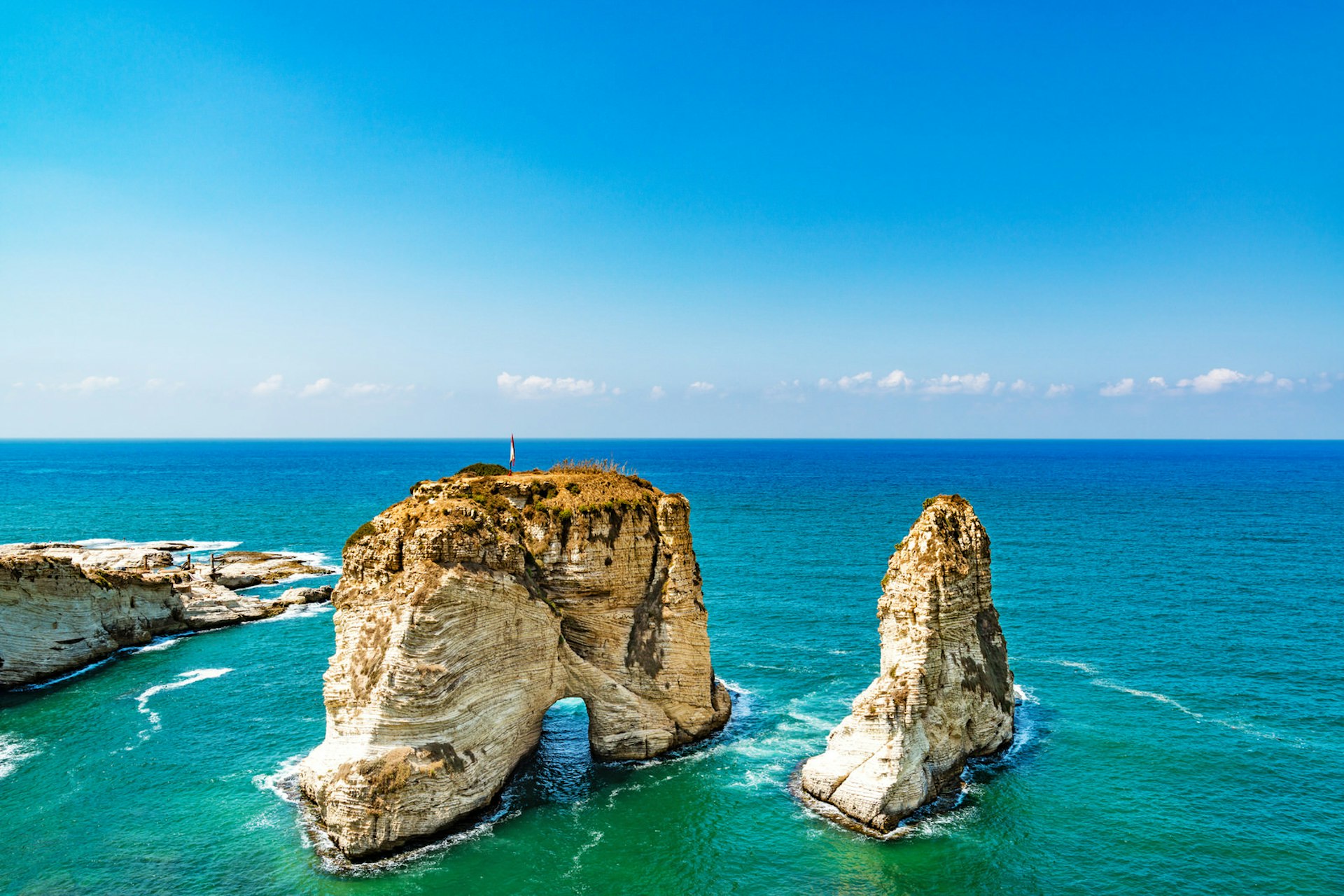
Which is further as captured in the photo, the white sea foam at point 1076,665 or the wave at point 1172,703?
the white sea foam at point 1076,665

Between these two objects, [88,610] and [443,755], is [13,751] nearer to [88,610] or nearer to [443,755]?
[88,610]

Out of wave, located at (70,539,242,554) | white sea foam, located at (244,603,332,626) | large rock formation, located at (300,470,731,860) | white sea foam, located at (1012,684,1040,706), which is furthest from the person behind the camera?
wave, located at (70,539,242,554)

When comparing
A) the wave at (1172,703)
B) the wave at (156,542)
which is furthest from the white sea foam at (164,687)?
the wave at (1172,703)

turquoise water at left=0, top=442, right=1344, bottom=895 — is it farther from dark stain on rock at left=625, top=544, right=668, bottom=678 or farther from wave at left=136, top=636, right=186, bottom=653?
dark stain on rock at left=625, top=544, right=668, bottom=678

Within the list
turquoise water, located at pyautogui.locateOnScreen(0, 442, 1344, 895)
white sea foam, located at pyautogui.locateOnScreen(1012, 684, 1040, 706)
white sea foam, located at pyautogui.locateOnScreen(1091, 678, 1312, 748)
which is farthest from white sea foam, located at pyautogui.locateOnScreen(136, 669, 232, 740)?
white sea foam, located at pyautogui.locateOnScreen(1091, 678, 1312, 748)

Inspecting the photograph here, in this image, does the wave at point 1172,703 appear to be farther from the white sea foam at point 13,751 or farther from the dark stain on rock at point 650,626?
the white sea foam at point 13,751

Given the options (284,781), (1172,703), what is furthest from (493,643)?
(1172,703)
